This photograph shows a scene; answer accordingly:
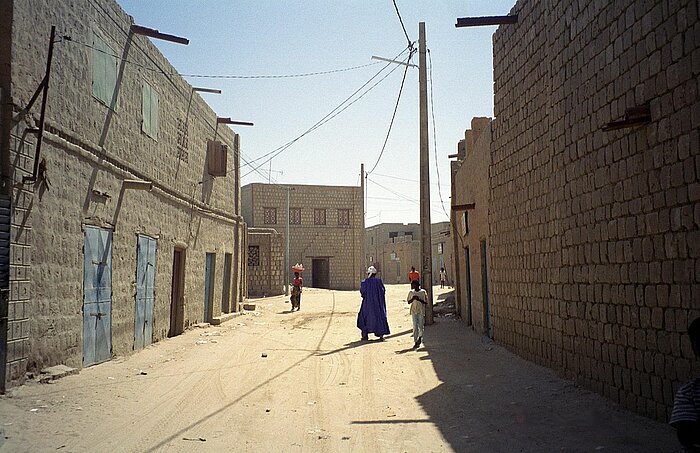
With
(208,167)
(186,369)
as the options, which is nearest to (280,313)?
(208,167)

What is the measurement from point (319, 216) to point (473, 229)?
79.6 feet

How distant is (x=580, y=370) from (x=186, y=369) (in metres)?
5.94

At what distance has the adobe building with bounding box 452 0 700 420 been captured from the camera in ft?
16.5

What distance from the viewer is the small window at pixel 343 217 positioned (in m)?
37.5

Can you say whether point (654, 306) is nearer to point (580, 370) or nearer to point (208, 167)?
point (580, 370)

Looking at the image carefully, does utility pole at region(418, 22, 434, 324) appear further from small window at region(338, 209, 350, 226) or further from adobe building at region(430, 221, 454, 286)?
small window at region(338, 209, 350, 226)

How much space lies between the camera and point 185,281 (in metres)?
14.1

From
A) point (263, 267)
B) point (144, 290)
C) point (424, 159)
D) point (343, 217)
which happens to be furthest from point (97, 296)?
point (343, 217)

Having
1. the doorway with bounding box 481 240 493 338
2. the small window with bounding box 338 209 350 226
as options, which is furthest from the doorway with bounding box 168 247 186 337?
the small window with bounding box 338 209 350 226

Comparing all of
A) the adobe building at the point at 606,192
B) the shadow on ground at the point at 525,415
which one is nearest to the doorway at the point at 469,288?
the adobe building at the point at 606,192

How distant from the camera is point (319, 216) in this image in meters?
37.2

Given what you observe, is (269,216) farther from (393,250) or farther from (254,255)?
(393,250)

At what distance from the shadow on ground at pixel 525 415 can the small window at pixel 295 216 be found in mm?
27929

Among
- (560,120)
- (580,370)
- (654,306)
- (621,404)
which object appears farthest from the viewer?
(560,120)
